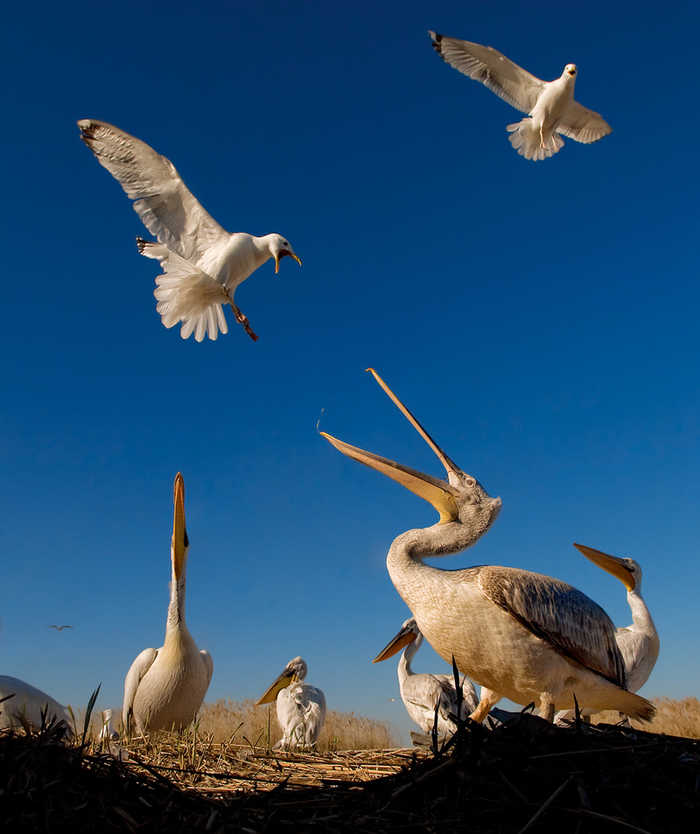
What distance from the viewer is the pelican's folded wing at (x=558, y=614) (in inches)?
140

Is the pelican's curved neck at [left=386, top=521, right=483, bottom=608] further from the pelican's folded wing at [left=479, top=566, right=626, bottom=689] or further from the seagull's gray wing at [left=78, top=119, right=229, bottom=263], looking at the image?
the seagull's gray wing at [left=78, top=119, right=229, bottom=263]

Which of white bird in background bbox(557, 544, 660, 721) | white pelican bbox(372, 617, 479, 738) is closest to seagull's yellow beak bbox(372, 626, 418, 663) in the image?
white pelican bbox(372, 617, 479, 738)

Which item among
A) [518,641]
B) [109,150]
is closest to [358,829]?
[518,641]

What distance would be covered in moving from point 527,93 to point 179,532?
9653mm

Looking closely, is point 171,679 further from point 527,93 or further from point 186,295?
point 527,93

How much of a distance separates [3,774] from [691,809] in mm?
1542

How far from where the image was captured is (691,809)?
1.61m

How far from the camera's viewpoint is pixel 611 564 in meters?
8.55

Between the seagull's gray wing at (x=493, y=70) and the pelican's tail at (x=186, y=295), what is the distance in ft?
19.0

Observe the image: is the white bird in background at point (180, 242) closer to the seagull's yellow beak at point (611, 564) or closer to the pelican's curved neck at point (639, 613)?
the seagull's yellow beak at point (611, 564)

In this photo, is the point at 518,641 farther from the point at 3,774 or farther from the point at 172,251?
the point at 172,251

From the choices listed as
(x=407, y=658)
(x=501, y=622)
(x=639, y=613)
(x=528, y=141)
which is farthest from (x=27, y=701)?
(x=528, y=141)

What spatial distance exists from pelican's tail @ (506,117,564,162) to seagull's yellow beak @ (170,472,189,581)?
27.6ft

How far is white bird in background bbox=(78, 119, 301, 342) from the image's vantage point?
8.52 m
